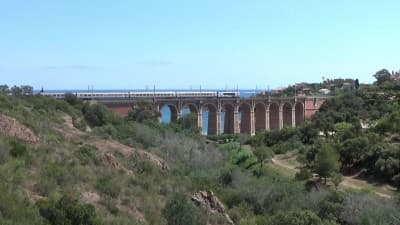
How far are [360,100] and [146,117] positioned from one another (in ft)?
95.5

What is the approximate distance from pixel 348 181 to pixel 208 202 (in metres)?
16.0

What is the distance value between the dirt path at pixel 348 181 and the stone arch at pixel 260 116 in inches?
1191

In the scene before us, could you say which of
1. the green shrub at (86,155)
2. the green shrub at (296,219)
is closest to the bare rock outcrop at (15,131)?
the green shrub at (86,155)

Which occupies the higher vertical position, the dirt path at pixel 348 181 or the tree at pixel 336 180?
the tree at pixel 336 180

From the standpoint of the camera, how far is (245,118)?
221ft

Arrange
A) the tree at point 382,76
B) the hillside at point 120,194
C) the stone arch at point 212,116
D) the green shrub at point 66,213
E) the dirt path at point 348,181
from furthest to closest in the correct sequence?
the tree at point 382,76, the stone arch at point 212,116, the dirt path at point 348,181, the hillside at point 120,194, the green shrub at point 66,213

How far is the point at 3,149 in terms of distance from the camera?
11.5 metres

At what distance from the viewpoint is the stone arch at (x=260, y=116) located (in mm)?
68438

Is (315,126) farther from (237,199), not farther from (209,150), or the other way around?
(237,199)

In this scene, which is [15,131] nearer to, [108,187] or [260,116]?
[108,187]

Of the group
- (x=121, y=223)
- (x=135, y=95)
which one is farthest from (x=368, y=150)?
(x=135, y=95)

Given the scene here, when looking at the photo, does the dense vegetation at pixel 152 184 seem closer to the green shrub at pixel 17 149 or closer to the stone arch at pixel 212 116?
the green shrub at pixel 17 149

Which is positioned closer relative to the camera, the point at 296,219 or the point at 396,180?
the point at 296,219

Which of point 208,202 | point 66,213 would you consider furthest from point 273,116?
point 66,213
